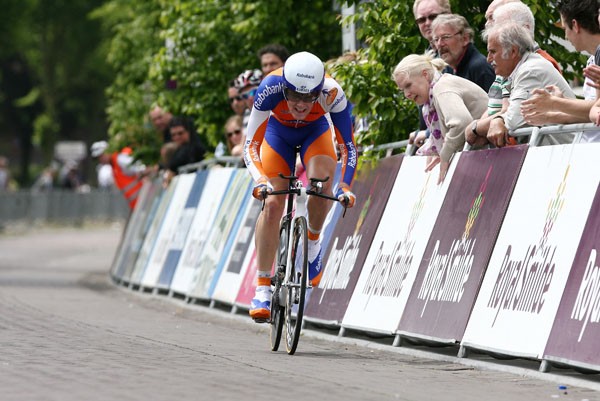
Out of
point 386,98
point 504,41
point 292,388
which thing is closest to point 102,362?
point 292,388

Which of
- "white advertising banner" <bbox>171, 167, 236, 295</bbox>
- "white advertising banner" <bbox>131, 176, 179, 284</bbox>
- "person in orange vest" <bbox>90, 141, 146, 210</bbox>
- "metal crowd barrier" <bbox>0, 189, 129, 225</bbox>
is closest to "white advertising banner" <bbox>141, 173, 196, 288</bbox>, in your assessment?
"white advertising banner" <bbox>131, 176, 179, 284</bbox>

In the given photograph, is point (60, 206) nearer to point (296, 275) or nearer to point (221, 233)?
point (221, 233)

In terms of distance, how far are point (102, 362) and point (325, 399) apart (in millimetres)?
2152

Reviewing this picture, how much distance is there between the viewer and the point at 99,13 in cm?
3597

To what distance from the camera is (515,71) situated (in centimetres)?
1031

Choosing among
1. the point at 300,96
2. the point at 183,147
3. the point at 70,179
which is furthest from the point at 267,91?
the point at 70,179

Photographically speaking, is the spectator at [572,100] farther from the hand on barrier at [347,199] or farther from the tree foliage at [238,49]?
the tree foliage at [238,49]

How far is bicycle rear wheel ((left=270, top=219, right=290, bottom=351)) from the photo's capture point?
34.7 feet

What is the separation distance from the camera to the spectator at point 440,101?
10.9 meters

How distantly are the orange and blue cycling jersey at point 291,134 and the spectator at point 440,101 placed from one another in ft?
1.91

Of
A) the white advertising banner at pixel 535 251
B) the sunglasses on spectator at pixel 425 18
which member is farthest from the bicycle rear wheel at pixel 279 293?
the sunglasses on spectator at pixel 425 18

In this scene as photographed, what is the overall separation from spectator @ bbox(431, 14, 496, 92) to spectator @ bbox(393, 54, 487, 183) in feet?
0.37

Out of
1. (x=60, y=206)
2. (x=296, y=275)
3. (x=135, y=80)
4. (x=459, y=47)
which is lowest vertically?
(x=296, y=275)

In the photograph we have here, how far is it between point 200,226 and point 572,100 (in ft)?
26.5
